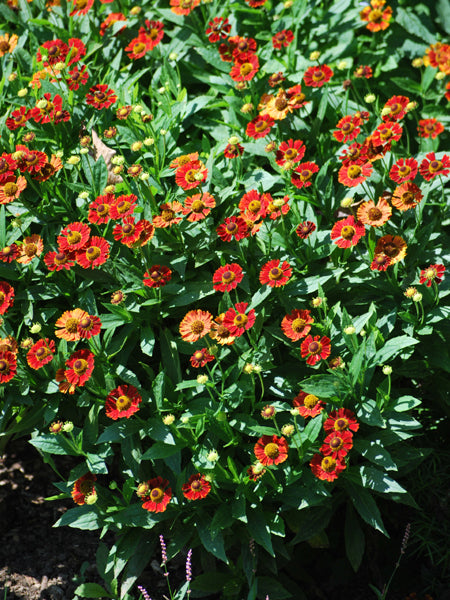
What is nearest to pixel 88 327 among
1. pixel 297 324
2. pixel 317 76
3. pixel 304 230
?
pixel 297 324

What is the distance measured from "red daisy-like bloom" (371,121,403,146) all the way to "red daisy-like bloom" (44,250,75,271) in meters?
1.35

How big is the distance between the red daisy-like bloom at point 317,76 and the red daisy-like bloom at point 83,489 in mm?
2075

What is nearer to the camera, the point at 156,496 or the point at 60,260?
the point at 156,496

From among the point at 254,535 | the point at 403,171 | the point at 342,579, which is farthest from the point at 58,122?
the point at 342,579

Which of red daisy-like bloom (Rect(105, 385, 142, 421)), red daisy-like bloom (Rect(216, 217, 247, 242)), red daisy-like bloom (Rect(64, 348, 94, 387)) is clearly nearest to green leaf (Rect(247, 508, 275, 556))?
red daisy-like bloom (Rect(105, 385, 142, 421))

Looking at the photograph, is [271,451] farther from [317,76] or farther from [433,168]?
[317,76]

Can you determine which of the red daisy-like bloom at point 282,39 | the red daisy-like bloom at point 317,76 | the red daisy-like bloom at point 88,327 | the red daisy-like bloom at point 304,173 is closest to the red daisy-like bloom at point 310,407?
the red daisy-like bloom at point 88,327

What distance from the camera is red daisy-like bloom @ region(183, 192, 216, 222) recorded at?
2.93 m

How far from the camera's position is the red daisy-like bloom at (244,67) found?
348cm

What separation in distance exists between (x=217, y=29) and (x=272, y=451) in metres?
2.30

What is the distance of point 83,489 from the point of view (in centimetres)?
274

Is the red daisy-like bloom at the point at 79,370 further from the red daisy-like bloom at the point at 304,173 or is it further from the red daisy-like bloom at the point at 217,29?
the red daisy-like bloom at the point at 217,29

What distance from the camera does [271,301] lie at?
304 cm

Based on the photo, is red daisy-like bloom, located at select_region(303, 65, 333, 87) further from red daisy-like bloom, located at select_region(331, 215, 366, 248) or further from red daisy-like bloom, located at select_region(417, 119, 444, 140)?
red daisy-like bloom, located at select_region(331, 215, 366, 248)
